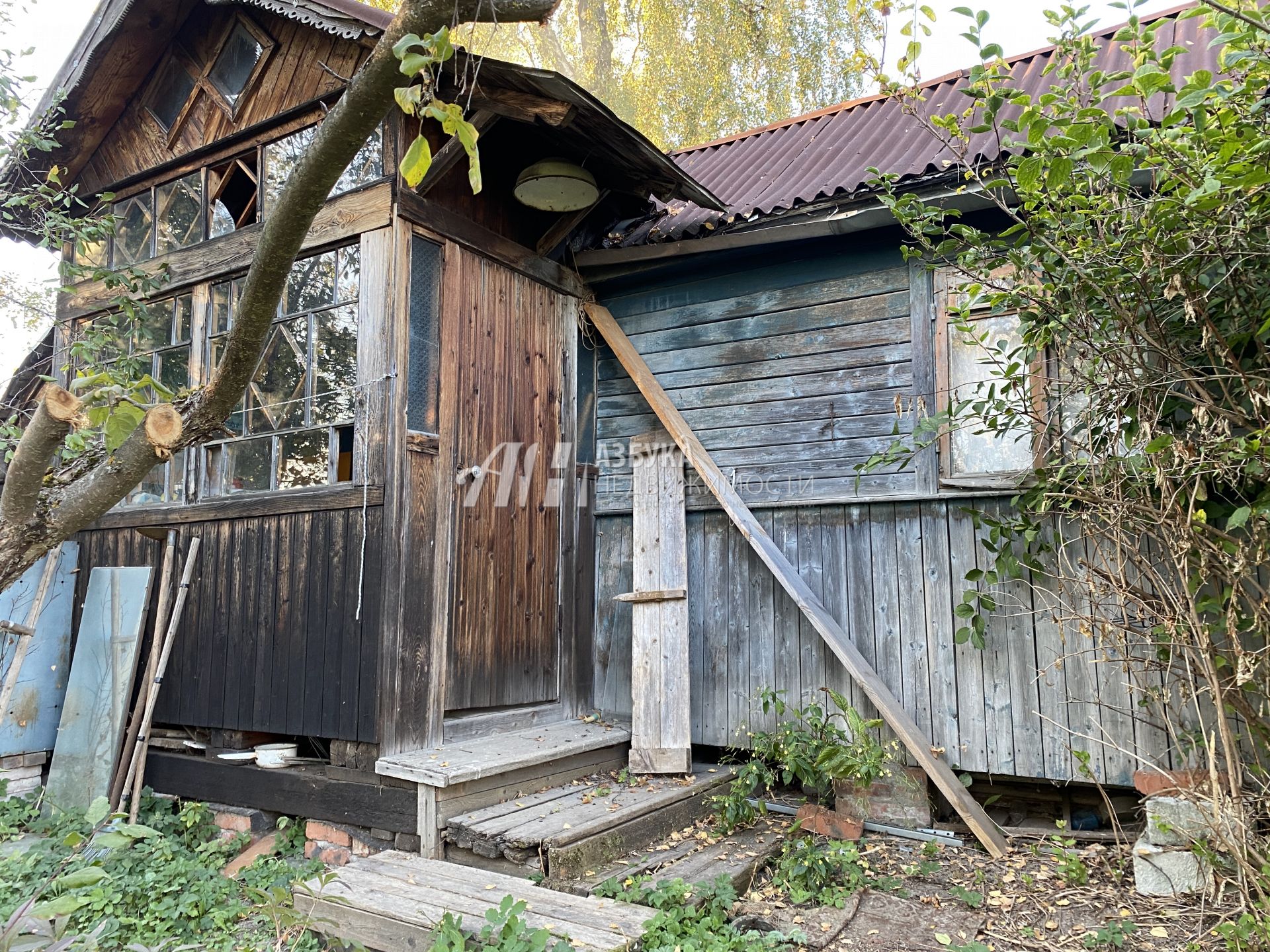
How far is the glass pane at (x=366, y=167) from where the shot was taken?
16.5ft

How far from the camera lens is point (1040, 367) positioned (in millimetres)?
4324

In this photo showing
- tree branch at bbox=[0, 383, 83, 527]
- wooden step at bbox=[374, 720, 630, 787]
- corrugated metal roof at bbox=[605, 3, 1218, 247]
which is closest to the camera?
tree branch at bbox=[0, 383, 83, 527]

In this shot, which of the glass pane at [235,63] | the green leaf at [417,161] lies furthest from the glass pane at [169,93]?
the green leaf at [417,161]

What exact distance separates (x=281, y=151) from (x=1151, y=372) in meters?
5.13

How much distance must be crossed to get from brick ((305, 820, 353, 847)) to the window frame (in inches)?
151

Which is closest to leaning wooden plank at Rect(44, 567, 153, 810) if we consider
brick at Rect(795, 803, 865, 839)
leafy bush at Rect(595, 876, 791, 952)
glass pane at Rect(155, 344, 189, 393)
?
glass pane at Rect(155, 344, 189, 393)

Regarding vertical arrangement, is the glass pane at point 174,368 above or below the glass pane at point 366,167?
below

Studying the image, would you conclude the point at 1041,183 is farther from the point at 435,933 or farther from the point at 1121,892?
the point at 435,933

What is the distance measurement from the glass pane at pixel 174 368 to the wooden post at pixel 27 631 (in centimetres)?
132

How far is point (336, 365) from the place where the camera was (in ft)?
16.6

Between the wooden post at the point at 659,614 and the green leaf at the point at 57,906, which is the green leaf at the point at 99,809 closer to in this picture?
the green leaf at the point at 57,906

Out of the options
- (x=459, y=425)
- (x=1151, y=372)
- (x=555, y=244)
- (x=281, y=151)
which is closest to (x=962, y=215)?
(x=1151, y=372)

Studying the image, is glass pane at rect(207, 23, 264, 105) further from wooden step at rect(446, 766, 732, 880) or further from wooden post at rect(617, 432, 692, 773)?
wooden step at rect(446, 766, 732, 880)

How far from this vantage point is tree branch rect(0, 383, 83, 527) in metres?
2.35
